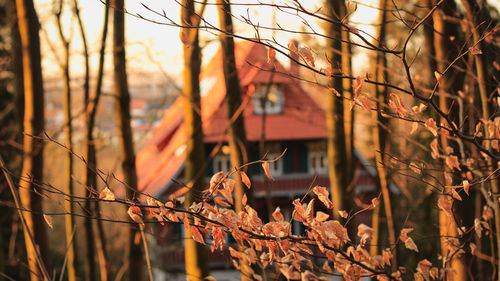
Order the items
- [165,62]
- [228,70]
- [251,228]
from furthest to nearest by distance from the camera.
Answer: [165,62] → [228,70] → [251,228]

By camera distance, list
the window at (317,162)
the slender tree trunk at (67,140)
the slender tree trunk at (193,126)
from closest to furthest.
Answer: the slender tree trunk at (193,126)
the slender tree trunk at (67,140)
the window at (317,162)

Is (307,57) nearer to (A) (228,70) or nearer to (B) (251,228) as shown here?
(B) (251,228)

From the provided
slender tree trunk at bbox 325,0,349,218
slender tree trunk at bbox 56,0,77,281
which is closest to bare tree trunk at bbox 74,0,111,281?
slender tree trunk at bbox 56,0,77,281

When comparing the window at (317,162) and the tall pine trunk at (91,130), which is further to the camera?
the window at (317,162)

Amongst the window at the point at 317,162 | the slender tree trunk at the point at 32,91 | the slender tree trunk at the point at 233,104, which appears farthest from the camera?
the window at the point at 317,162

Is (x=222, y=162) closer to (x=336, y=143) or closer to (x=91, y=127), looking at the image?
(x=91, y=127)

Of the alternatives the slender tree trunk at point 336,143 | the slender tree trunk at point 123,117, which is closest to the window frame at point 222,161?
the slender tree trunk at point 336,143

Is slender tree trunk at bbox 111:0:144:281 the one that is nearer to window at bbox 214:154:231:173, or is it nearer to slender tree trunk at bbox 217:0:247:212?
slender tree trunk at bbox 217:0:247:212

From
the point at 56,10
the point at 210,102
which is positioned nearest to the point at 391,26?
the point at 210,102

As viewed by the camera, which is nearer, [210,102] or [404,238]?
[404,238]

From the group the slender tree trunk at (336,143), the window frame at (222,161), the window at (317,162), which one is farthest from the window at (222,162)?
the slender tree trunk at (336,143)

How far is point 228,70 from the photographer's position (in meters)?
7.89

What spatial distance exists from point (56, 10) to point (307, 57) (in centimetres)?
782

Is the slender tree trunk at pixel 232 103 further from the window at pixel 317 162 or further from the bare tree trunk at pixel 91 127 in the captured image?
the window at pixel 317 162
